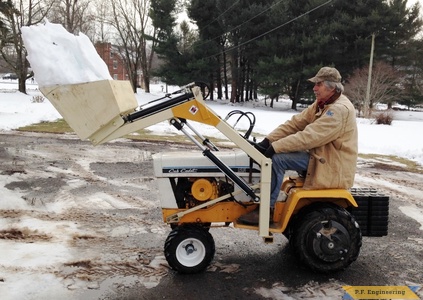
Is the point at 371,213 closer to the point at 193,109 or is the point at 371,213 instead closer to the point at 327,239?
the point at 327,239

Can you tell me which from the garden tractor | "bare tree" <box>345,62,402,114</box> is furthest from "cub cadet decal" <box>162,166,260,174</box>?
"bare tree" <box>345,62,402,114</box>

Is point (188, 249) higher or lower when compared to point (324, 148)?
lower

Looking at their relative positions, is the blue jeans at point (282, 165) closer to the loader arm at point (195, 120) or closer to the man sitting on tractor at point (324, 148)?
the man sitting on tractor at point (324, 148)

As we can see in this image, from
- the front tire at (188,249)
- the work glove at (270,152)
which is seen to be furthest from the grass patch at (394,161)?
the front tire at (188,249)

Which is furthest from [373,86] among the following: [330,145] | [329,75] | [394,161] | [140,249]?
[140,249]

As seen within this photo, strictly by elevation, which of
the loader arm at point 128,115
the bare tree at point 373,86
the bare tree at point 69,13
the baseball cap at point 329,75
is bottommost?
the loader arm at point 128,115

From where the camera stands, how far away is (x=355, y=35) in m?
31.0

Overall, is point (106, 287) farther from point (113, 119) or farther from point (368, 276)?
point (368, 276)

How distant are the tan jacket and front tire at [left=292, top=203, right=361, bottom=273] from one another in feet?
0.96

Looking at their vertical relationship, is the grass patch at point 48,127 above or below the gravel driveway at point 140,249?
above

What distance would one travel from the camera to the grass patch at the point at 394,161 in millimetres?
9414

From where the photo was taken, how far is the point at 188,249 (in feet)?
12.5

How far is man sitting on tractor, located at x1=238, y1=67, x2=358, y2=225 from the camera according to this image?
3.57 m

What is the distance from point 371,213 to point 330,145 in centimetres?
97
